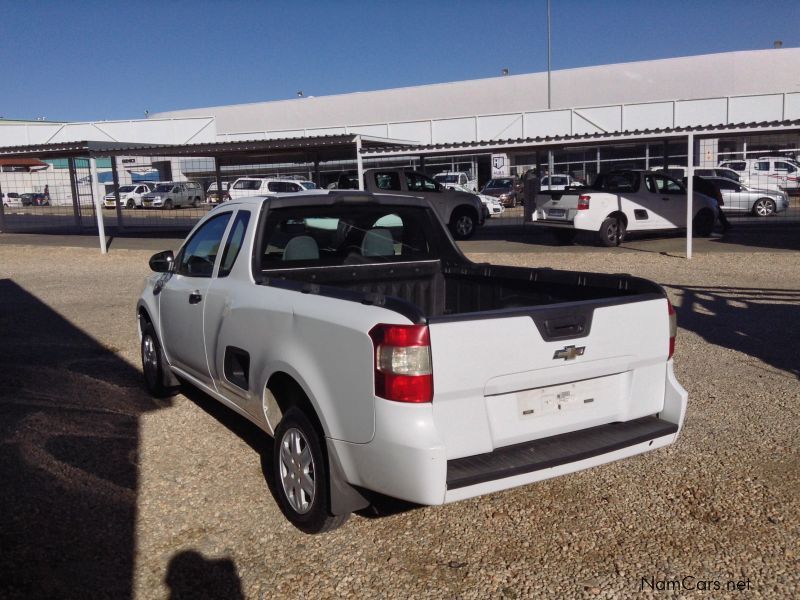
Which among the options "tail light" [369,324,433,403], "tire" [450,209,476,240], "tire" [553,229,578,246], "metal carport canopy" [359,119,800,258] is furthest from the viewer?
"tire" [450,209,476,240]

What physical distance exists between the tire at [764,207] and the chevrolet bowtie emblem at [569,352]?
82.3 ft

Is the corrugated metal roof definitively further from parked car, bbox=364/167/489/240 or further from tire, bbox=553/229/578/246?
tire, bbox=553/229/578/246

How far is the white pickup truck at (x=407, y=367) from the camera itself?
3.24m

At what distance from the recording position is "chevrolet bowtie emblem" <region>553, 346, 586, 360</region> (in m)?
3.52

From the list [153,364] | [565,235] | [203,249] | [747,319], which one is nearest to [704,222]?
[565,235]

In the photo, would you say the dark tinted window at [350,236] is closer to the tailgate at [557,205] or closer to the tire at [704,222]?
the tailgate at [557,205]

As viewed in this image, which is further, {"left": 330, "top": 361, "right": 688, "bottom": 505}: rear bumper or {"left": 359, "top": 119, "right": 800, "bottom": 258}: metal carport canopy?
{"left": 359, "top": 119, "right": 800, "bottom": 258}: metal carport canopy

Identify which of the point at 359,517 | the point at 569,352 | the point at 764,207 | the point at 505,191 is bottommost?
the point at 359,517

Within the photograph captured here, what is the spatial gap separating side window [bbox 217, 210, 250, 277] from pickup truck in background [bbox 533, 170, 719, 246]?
14.0 m

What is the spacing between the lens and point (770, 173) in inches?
1096

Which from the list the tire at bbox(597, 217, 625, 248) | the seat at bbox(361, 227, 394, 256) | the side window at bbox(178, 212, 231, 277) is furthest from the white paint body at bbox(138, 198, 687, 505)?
the tire at bbox(597, 217, 625, 248)

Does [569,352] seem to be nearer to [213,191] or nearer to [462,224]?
[462,224]

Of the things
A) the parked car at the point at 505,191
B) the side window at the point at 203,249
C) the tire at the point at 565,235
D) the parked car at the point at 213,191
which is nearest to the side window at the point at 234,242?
the side window at the point at 203,249

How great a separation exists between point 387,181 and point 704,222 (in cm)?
835
